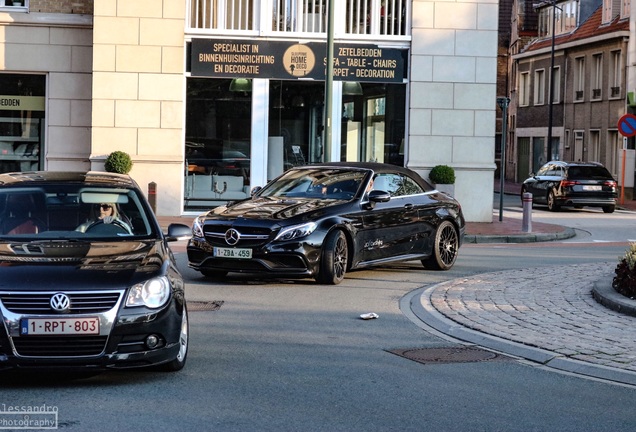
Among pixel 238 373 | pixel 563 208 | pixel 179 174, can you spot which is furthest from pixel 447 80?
pixel 238 373

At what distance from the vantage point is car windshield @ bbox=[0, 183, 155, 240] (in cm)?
862

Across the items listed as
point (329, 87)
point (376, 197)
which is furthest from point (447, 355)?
point (329, 87)

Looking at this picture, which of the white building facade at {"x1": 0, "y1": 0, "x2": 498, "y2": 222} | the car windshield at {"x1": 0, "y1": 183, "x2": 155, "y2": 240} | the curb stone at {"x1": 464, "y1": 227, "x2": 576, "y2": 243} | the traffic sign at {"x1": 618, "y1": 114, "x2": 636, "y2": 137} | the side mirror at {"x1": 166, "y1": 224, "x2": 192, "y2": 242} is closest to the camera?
the car windshield at {"x1": 0, "y1": 183, "x2": 155, "y2": 240}

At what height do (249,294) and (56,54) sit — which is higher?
(56,54)

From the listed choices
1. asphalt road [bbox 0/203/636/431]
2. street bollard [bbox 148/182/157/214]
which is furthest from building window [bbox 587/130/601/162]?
asphalt road [bbox 0/203/636/431]

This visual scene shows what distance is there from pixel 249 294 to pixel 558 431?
6562mm

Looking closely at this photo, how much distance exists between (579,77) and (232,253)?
42.6m

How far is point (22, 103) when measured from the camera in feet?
84.0

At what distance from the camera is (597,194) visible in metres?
Result: 34.0

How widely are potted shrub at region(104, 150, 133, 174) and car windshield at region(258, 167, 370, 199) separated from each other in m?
9.33

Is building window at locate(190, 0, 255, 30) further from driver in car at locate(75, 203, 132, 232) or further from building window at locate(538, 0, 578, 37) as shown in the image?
building window at locate(538, 0, 578, 37)

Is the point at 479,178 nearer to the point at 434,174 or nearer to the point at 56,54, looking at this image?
the point at 434,174

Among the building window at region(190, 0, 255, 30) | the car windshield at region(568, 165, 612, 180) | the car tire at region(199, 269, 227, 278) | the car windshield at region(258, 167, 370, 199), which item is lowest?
the car tire at region(199, 269, 227, 278)

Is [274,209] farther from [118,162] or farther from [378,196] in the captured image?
[118,162]
